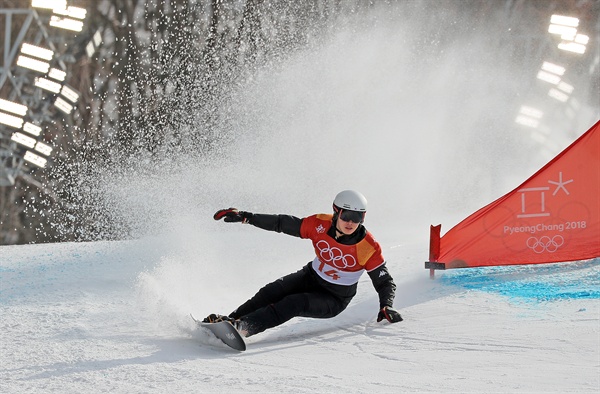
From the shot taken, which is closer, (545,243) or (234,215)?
(234,215)

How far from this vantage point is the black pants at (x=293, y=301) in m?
4.13

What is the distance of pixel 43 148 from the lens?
59.5 ft

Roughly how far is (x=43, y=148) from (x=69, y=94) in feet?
5.29

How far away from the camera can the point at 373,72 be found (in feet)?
52.1

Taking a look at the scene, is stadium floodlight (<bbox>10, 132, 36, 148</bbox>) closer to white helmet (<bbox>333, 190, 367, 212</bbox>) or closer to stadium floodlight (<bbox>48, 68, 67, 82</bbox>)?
stadium floodlight (<bbox>48, 68, 67, 82</bbox>)

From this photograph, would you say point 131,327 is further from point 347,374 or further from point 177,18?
point 177,18

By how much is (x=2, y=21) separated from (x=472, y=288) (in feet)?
47.7

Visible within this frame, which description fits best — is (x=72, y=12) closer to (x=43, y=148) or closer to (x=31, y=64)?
(x=31, y=64)

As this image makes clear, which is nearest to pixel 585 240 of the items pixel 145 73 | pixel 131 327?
pixel 131 327

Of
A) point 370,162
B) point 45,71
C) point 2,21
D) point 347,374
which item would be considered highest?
point 2,21

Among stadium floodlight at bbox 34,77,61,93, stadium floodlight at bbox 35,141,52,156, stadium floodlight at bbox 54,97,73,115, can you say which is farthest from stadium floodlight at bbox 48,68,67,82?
stadium floodlight at bbox 35,141,52,156

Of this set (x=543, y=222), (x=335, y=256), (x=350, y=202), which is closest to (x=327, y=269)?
(x=335, y=256)

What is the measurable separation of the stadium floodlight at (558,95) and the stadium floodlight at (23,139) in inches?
475

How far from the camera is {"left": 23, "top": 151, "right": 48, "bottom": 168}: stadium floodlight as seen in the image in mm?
17500
